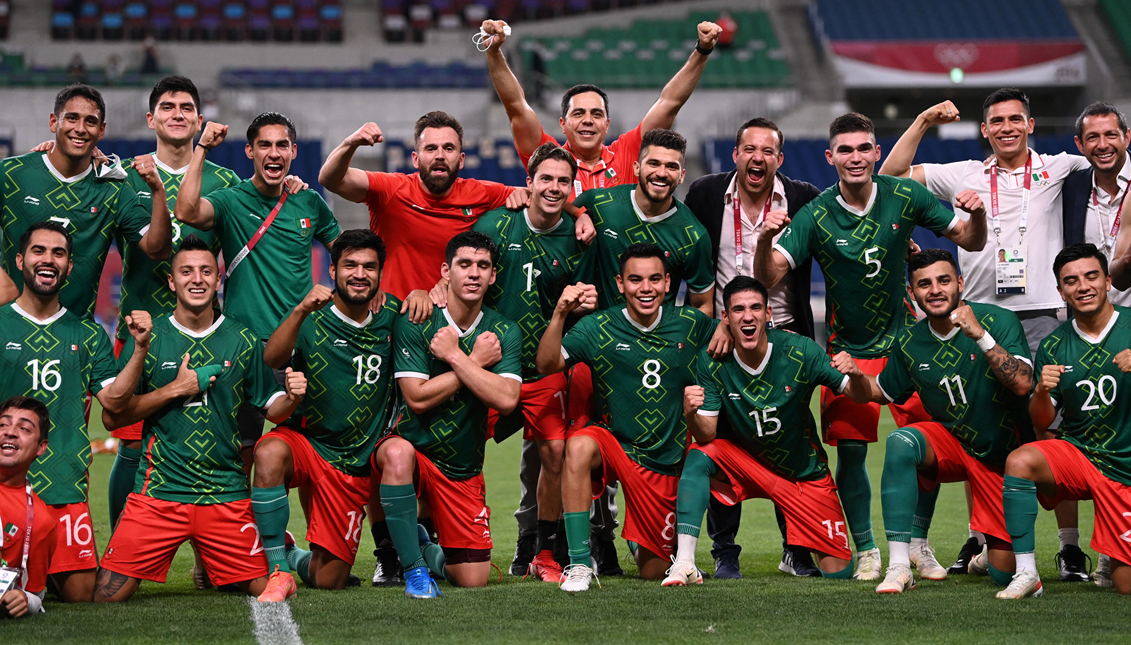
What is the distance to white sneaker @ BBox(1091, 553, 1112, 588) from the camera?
5.67m

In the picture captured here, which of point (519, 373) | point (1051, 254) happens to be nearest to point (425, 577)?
point (519, 373)

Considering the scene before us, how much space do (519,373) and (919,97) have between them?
24176mm

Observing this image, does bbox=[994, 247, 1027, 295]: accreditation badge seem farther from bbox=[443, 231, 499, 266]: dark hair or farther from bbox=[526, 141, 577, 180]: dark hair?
bbox=[443, 231, 499, 266]: dark hair

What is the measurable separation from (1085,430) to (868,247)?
4.47 ft

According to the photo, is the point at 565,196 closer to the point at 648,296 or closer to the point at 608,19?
the point at 648,296

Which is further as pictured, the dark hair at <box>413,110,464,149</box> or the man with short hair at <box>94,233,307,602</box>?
the dark hair at <box>413,110,464,149</box>

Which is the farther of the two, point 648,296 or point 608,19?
point 608,19

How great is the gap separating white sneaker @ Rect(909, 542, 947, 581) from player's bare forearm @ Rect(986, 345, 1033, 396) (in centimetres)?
101

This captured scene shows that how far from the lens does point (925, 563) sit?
237 inches

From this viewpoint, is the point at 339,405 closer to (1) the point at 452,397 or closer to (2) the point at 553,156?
(1) the point at 452,397

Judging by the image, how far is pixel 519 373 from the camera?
19.1 feet

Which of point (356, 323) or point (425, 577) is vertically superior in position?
point (356, 323)

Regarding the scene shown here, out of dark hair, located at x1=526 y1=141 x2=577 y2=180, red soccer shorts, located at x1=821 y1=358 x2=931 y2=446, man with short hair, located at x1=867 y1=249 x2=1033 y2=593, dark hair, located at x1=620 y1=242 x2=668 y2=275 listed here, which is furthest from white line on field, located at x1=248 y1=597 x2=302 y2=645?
red soccer shorts, located at x1=821 y1=358 x2=931 y2=446

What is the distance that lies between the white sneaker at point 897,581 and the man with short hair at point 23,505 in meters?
3.77
